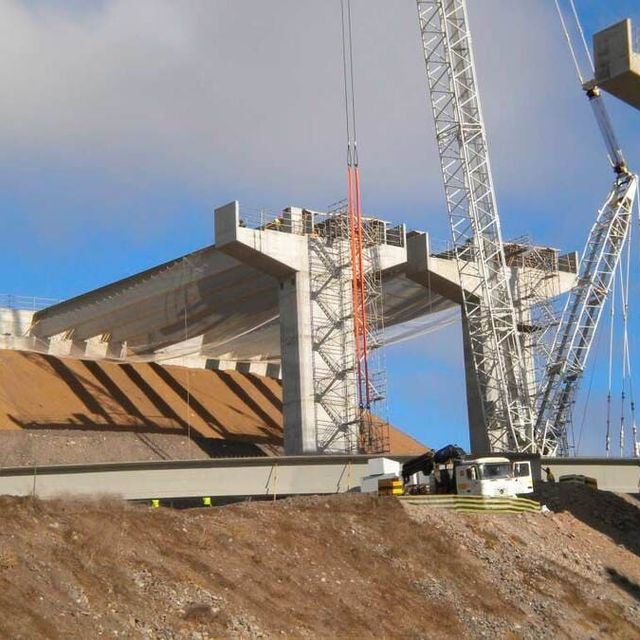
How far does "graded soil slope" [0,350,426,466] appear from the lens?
76.5 metres

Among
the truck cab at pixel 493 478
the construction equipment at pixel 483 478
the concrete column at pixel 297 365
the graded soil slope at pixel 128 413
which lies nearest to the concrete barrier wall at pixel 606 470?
the construction equipment at pixel 483 478

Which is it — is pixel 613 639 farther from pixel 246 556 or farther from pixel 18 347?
pixel 18 347

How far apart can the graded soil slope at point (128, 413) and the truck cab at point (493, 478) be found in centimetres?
3126

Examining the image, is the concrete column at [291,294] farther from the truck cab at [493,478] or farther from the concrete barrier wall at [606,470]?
the truck cab at [493,478]

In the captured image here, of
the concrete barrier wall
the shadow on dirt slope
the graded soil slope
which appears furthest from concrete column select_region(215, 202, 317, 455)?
the shadow on dirt slope

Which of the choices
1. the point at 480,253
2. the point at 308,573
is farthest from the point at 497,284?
the point at 308,573

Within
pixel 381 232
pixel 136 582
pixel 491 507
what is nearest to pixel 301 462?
pixel 491 507

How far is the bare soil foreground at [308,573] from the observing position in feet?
86.3

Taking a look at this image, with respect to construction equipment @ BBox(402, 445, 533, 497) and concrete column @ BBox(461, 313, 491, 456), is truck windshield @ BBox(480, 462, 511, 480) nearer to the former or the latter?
construction equipment @ BBox(402, 445, 533, 497)

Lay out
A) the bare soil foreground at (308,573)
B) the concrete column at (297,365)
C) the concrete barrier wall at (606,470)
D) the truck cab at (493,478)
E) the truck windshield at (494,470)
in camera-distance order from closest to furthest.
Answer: the bare soil foreground at (308,573), the truck cab at (493,478), the truck windshield at (494,470), the concrete barrier wall at (606,470), the concrete column at (297,365)

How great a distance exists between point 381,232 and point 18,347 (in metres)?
28.6

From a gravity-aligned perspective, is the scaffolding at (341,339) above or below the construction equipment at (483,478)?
above

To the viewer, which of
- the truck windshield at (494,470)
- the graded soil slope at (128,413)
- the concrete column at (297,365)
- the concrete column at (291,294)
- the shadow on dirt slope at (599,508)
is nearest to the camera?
the shadow on dirt slope at (599,508)

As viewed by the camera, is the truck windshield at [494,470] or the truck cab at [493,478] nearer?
the truck cab at [493,478]
